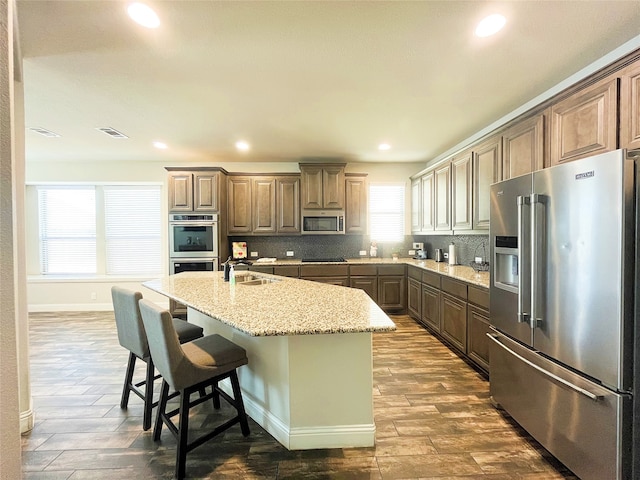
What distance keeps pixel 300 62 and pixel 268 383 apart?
225 cm

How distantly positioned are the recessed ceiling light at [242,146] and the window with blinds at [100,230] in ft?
6.75

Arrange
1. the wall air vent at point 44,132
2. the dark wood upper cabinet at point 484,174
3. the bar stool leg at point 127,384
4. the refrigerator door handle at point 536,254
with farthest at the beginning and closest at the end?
the wall air vent at point 44,132 → the dark wood upper cabinet at point 484,174 → the bar stool leg at point 127,384 → the refrigerator door handle at point 536,254

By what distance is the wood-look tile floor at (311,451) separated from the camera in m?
1.69

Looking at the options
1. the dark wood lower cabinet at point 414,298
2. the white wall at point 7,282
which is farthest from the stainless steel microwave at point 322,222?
the white wall at point 7,282

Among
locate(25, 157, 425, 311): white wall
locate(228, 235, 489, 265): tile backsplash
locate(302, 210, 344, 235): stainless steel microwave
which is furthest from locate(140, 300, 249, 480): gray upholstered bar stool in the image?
locate(25, 157, 425, 311): white wall

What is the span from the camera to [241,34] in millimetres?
1855

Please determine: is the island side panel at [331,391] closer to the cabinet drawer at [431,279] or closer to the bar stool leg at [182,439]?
the bar stool leg at [182,439]

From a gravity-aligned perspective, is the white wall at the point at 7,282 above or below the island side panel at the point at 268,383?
above

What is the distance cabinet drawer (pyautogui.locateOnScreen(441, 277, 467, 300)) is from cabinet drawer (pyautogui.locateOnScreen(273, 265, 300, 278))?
2.20 meters

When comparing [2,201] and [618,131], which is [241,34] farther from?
[618,131]

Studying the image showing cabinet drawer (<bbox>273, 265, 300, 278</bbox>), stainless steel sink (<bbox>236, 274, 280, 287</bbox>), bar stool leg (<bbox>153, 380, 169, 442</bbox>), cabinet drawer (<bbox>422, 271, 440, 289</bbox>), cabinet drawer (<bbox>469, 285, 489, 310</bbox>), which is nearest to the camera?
bar stool leg (<bbox>153, 380, 169, 442</bbox>)

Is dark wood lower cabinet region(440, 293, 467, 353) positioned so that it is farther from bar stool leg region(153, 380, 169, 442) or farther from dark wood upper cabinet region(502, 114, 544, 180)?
bar stool leg region(153, 380, 169, 442)

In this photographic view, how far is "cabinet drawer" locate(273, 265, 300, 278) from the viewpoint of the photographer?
473 cm

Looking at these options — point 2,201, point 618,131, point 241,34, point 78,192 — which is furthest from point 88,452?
point 78,192
